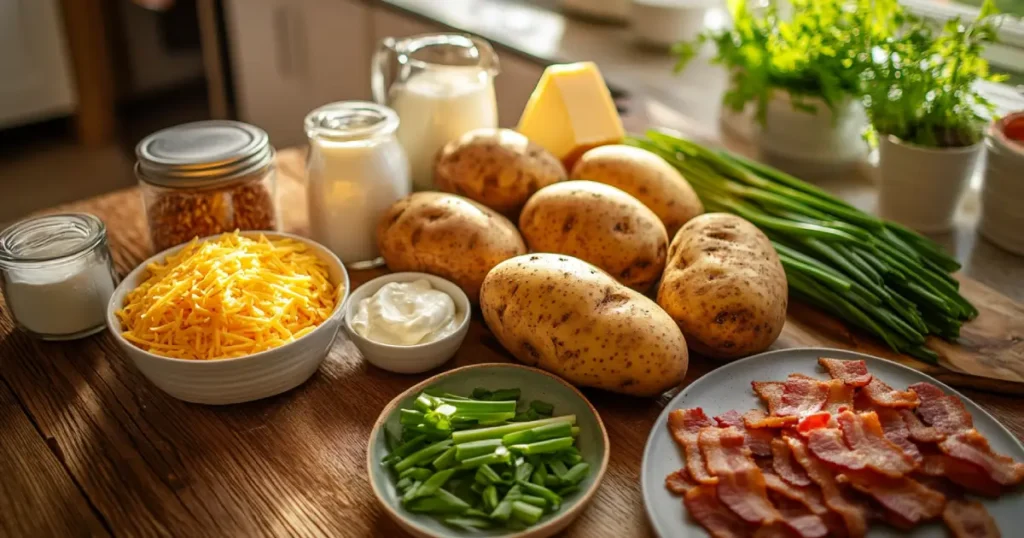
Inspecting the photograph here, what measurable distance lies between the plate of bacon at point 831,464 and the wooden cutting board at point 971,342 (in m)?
0.12

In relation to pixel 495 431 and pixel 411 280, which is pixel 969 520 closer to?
pixel 495 431

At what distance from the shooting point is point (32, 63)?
3510 mm

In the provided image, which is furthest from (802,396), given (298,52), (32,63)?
(32,63)

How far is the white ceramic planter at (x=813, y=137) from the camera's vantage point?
1770 mm

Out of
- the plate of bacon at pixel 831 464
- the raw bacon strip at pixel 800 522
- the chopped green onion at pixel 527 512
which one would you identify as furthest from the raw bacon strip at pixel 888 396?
the chopped green onion at pixel 527 512

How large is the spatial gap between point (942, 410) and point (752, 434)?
0.27 meters

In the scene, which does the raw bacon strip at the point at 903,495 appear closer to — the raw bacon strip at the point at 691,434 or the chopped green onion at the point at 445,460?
the raw bacon strip at the point at 691,434

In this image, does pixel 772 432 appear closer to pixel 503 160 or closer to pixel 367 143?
pixel 503 160

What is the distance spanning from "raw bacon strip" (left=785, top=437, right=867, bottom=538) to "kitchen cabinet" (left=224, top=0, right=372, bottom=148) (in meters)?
2.36

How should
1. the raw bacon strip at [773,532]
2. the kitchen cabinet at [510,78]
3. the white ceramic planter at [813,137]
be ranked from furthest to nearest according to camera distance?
the kitchen cabinet at [510,78], the white ceramic planter at [813,137], the raw bacon strip at [773,532]

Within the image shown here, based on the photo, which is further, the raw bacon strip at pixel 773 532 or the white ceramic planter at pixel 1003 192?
the white ceramic planter at pixel 1003 192

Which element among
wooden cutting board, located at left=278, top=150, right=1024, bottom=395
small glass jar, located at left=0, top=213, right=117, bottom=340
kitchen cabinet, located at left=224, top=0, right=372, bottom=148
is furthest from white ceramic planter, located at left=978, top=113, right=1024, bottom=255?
kitchen cabinet, located at left=224, top=0, right=372, bottom=148

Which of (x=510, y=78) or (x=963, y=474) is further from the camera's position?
(x=510, y=78)

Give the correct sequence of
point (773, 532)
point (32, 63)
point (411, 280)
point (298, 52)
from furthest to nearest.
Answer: point (32, 63), point (298, 52), point (411, 280), point (773, 532)
